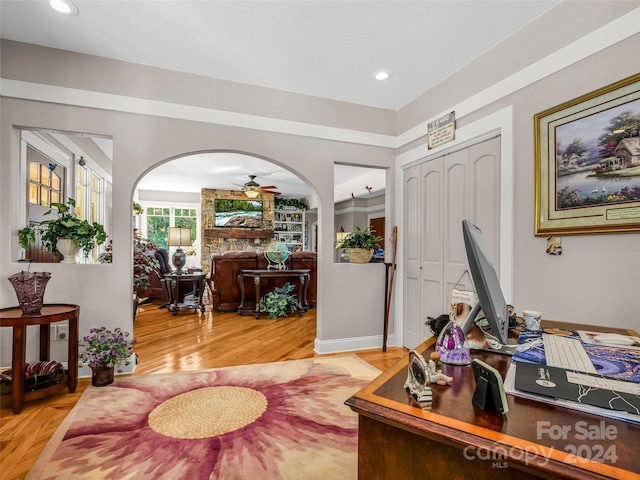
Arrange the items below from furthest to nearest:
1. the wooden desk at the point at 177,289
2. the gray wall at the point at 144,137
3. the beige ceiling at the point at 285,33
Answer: the wooden desk at the point at 177,289 < the gray wall at the point at 144,137 < the beige ceiling at the point at 285,33

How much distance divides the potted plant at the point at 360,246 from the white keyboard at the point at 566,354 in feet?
7.89

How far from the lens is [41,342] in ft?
8.41

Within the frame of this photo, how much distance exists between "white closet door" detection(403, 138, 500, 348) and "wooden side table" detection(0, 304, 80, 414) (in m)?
2.93

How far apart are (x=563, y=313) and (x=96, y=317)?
345 centimetres

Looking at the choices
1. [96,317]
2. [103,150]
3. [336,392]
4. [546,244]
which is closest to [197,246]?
[103,150]

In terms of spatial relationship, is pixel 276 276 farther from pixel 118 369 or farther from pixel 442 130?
pixel 442 130

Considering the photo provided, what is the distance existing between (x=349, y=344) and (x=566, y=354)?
265 centimetres

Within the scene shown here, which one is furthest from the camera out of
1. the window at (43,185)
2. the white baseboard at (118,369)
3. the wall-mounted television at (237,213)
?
the wall-mounted television at (237,213)

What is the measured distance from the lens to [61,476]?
1.56m

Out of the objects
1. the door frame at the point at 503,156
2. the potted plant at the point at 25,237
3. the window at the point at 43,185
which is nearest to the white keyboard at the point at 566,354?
the door frame at the point at 503,156

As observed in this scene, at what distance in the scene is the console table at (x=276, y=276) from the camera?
5.07 meters

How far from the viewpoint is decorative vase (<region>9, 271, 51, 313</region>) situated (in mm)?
2248

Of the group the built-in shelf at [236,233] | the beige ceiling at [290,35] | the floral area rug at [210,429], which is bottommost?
the floral area rug at [210,429]

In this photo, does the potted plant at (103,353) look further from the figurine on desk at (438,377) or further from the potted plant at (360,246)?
the figurine on desk at (438,377)
